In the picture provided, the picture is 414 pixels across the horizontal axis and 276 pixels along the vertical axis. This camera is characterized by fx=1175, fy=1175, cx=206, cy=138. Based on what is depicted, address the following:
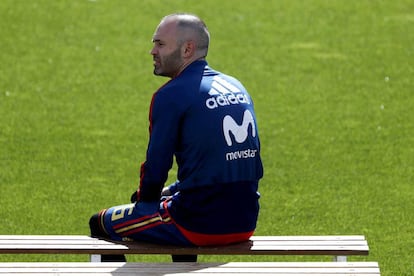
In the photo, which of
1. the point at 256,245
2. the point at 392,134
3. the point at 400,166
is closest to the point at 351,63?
the point at 392,134

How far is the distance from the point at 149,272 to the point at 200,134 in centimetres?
86

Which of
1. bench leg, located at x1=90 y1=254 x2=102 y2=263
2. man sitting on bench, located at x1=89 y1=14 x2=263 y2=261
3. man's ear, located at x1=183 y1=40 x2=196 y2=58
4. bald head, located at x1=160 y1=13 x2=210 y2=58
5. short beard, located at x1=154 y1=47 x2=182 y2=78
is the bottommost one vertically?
bench leg, located at x1=90 y1=254 x2=102 y2=263

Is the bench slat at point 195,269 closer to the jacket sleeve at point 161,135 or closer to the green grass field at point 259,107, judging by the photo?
the jacket sleeve at point 161,135

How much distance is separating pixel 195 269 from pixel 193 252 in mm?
429

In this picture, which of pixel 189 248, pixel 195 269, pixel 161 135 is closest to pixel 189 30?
pixel 161 135

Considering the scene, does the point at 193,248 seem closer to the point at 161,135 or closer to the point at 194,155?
the point at 194,155

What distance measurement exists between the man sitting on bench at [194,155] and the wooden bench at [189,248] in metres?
0.07

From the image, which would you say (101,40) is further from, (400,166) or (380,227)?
(380,227)

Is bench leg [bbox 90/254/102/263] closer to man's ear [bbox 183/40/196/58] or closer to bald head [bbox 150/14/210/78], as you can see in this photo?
bald head [bbox 150/14/210/78]

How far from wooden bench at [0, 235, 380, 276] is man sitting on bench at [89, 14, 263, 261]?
0.31 feet

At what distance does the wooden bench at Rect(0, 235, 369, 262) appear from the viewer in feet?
21.7

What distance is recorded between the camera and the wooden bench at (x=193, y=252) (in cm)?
616

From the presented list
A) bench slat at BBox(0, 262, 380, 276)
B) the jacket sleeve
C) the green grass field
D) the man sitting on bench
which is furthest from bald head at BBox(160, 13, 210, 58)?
the green grass field

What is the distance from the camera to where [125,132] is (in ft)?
36.8
